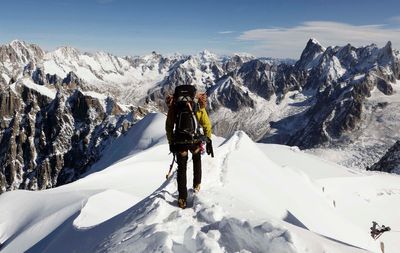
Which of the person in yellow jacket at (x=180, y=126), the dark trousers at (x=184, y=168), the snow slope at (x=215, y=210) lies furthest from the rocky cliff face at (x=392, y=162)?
the person in yellow jacket at (x=180, y=126)

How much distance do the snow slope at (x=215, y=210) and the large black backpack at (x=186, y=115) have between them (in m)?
2.11

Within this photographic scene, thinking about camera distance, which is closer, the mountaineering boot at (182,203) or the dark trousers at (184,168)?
the mountaineering boot at (182,203)

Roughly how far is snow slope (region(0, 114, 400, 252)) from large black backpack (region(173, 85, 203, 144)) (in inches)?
83.1

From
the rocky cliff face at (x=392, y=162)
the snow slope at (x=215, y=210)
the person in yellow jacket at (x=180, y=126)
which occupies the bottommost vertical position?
the rocky cliff face at (x=392, y=162)

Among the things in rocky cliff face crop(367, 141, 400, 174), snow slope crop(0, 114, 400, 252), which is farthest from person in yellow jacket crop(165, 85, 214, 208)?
rocky cliff face crop(367, 141, 400, 174)

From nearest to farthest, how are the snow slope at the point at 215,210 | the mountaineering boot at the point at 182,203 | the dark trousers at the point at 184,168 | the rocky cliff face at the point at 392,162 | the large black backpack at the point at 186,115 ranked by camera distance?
the snow slope at the point at 215,210 → the mountaineering boot at the point at 182,203 → the large black backpack at the point at 186,115 → the dark trousers at the point at 184,168 → the rocky cliff face at the point at 392,162

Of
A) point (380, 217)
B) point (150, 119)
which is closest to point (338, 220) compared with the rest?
point (380, 217)

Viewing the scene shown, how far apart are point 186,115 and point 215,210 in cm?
351

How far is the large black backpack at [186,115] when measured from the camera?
14.8 meters

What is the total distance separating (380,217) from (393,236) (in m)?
3.31

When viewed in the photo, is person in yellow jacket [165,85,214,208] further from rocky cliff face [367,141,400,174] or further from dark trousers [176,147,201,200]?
rocky cliff face [367,141,400,174]

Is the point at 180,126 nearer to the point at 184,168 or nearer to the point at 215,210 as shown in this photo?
the point at 184,168

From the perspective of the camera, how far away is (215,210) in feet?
43.1

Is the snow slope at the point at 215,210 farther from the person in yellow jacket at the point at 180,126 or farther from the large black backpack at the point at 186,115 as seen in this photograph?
the large black backpack at the point at 186,115
